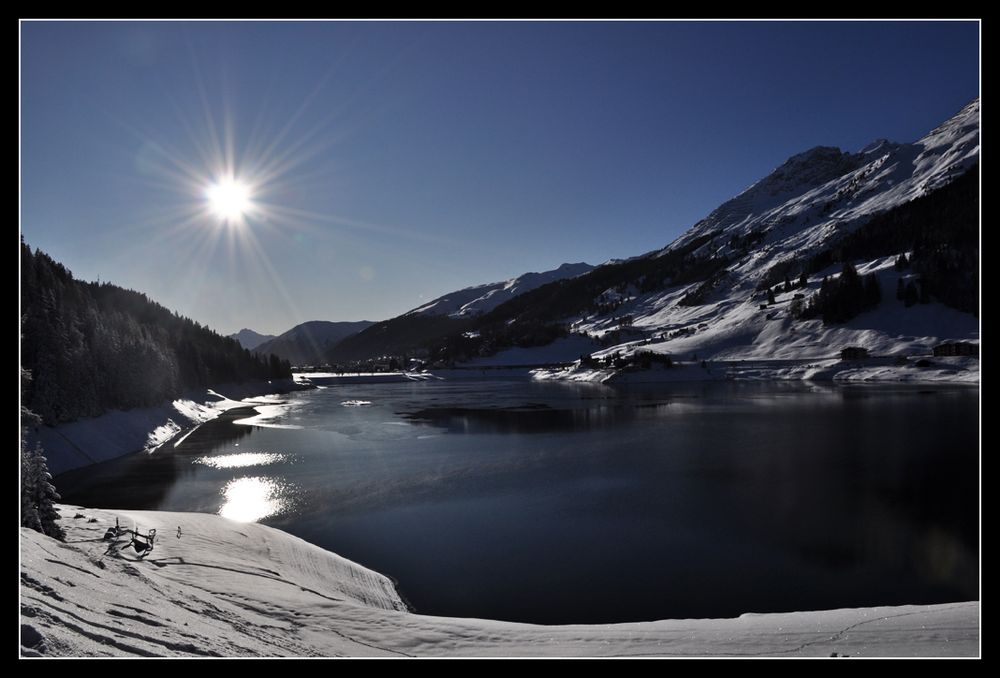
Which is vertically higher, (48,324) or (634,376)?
(48,324)

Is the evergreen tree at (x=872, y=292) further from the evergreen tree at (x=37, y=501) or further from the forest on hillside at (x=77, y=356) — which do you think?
the evergreen tree at (x=37, y=501)

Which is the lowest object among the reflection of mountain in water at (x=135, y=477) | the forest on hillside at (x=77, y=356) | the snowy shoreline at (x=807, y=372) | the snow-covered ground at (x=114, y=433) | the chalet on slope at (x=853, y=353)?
the snowy shoreline at (x=807, y=372)

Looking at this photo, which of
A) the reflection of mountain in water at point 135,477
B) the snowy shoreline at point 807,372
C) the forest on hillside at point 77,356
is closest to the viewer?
the reflection of mountain in water at point 135,477

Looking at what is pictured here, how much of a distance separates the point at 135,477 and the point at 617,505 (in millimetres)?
33184

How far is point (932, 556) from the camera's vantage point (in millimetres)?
19281

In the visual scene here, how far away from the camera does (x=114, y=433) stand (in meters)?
49.3

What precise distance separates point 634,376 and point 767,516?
130 meters

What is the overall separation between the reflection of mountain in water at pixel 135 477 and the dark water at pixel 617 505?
0.24 metres

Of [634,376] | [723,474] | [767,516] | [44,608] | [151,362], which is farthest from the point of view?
[634,376]

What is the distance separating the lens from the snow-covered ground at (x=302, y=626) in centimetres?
825

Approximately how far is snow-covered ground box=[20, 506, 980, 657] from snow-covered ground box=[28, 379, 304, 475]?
31.5 meters

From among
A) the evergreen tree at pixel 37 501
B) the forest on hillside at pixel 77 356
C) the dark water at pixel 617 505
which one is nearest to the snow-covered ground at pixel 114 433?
the forest on hillside at pixel 77 356
